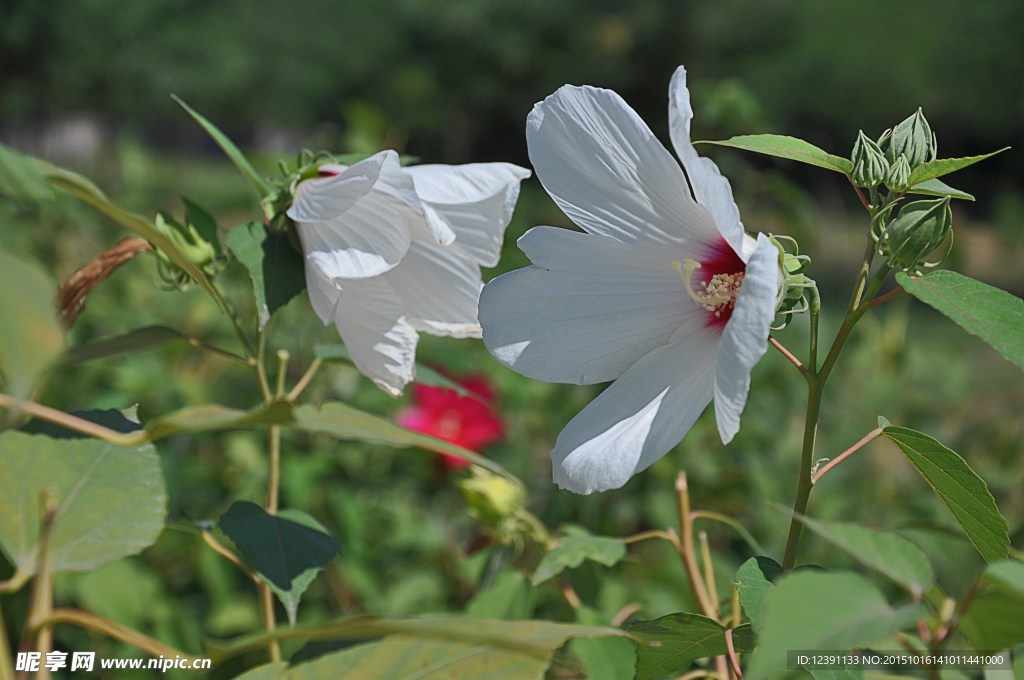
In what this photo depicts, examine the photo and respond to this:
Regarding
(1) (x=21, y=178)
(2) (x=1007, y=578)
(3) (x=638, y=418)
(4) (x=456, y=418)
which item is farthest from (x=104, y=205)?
(4) (x=456, y=418)

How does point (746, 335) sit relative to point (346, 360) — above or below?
above

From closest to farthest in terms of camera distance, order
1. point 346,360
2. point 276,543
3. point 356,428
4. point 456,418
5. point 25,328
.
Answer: point 25,328
point 356,428
point 276,543
point 346,360
point 456,418

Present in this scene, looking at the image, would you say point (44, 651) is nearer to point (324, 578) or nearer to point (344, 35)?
point (324, 578)

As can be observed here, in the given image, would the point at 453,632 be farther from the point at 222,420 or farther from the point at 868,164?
the point at 868,164

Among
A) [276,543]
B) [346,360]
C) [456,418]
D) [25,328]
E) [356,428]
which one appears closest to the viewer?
[25,328]

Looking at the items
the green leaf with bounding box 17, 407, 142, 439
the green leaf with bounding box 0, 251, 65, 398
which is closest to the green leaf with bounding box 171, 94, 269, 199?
the green leaf with bounding box 17, 407, 142, 439
